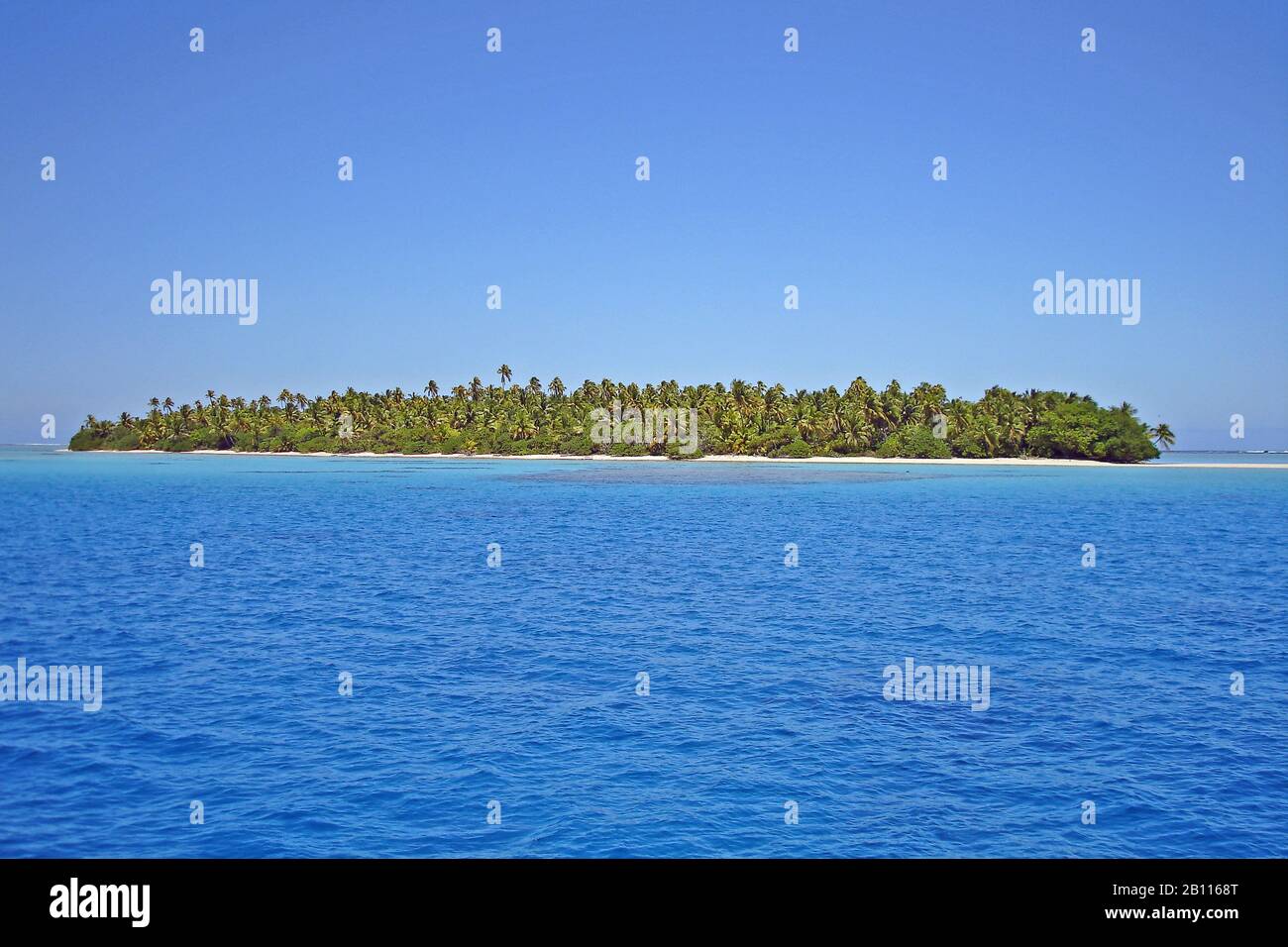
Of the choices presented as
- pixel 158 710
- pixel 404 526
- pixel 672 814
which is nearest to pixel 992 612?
pixel 672 814

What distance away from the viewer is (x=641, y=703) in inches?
922

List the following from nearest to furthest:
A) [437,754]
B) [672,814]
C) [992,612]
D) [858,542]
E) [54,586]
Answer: [672,814]
[437,754]
[992,612]
[54,586]
[858,542]

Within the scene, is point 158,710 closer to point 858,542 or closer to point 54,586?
point 54,586

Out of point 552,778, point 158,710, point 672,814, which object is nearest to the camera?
point 672,814

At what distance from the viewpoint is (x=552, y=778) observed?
18078 millimetres

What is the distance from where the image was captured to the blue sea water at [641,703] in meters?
15.9

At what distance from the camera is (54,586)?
4516 cm

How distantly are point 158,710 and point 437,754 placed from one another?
8.83 m

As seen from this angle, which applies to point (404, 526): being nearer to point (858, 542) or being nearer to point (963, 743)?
point (858, 542)

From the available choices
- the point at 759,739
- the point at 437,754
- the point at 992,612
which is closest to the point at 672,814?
the point at 759,739

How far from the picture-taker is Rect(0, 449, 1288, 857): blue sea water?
1588 centimetres

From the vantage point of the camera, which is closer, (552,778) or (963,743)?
(552,778)
